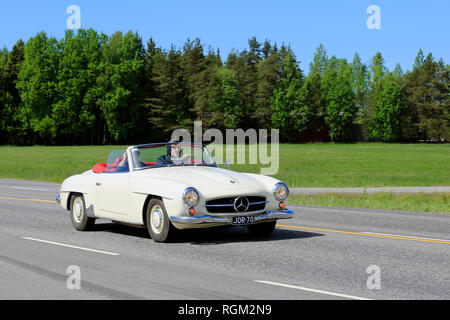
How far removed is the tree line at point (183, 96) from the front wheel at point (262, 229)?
88.2 metres

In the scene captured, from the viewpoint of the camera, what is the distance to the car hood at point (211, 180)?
911 centimetres

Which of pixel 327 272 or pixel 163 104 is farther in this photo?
pixel 163 104

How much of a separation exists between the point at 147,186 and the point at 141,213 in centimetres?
46

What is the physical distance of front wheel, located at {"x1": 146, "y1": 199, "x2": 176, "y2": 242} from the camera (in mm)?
9164

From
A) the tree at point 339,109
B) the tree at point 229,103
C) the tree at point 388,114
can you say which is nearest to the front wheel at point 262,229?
the tree at point 229,103

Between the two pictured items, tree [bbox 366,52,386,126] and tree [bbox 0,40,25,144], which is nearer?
tree [bbox 0,40,25,144]

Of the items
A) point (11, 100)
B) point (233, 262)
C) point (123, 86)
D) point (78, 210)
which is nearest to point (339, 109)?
point (123, 86)

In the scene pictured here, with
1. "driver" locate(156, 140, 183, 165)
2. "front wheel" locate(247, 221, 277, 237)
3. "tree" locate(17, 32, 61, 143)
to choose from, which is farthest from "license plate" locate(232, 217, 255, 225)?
"tree" locate(17, 32, 61, 143)

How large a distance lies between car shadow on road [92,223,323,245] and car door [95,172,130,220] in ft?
2.15

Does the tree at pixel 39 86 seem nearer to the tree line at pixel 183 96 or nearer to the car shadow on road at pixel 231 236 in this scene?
the tree line at pixel 183 96

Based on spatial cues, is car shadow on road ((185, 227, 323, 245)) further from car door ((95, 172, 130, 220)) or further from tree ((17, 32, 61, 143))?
tree ((17, 32, 61, 143))

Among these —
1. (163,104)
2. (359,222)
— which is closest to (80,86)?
(163,104)

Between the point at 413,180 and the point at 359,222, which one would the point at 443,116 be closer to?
the point at 413,180
